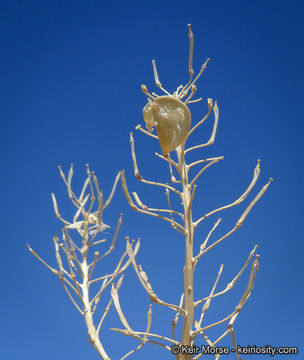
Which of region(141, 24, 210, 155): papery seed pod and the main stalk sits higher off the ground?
region(141, 24, 210, 155): papery seed pod

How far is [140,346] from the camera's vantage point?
2414mm

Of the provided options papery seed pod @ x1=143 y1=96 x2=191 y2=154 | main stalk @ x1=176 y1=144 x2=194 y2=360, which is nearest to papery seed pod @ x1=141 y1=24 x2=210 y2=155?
papery seed pod @ x1=143 y1=96 x2=191 y2=154

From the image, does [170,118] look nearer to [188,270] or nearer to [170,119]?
[170,119]

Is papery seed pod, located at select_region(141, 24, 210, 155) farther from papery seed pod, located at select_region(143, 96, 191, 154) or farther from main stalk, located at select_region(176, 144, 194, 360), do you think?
main stalk, located at select_region(176, 144, 194, 360)

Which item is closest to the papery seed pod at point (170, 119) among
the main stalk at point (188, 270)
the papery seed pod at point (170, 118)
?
the papery seed pod at point (170, 118)

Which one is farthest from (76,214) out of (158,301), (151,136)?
(158,301)

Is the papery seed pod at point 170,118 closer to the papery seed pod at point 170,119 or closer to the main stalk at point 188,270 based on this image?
the papery seed pod at point 170,119

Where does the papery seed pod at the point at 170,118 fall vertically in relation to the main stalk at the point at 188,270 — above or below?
above

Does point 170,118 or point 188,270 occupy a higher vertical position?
point 170,118

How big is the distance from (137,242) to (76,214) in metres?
0.76

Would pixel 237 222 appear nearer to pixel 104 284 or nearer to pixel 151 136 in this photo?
pixel 151 136

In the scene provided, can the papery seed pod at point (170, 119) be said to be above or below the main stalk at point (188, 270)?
above

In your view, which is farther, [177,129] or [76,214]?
[76,214]

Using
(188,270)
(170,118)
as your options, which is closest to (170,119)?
(170,118)
